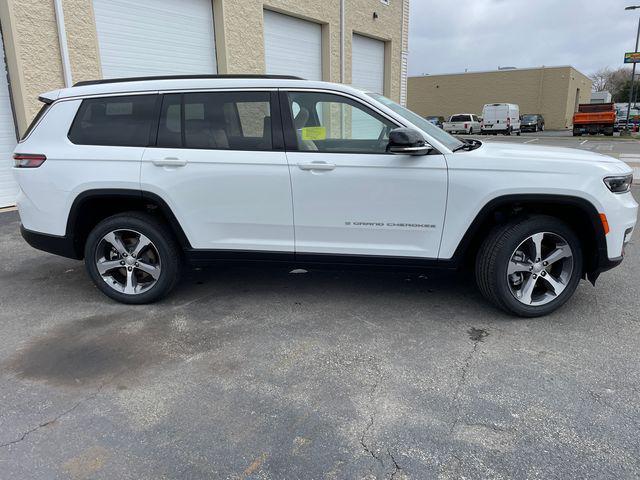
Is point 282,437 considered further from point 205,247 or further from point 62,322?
point 62,322

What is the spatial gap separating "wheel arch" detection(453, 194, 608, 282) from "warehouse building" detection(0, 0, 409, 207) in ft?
24.2

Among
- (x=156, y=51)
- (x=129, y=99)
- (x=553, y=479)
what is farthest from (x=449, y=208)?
(x=156, y=51)

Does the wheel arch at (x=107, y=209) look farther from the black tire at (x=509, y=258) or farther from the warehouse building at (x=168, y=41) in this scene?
the warehouse building at (x=168, y=41)

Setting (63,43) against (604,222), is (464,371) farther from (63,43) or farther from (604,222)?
(63,43)

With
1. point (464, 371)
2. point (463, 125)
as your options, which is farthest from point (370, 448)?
point (463, 125)

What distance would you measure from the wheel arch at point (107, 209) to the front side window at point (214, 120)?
19.2 inches

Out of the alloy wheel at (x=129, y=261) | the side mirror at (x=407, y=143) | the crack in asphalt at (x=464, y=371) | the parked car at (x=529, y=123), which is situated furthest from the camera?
the parked car at (x=529, y=123)

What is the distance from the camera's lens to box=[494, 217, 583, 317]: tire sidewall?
371 centimetres

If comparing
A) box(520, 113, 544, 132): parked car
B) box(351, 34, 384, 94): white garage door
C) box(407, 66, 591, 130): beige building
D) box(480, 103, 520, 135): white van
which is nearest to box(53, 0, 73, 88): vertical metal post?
box(351, 34, 384, 94): white garage door

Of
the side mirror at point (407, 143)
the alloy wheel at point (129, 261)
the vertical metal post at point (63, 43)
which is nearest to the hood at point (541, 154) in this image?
the side mirror at point (407, 143)

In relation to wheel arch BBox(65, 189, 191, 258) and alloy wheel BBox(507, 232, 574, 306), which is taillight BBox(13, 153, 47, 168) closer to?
wheel arch BBox(65, 189, 191, 258)

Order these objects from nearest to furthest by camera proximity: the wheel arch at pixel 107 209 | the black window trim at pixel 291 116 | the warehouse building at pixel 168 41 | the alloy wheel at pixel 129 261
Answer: the black window trim at pixel 291 116, the wheel arch at pixel 107 209, the alloy wheel at pixel 129 261, the warehouse building at pixel 168 41

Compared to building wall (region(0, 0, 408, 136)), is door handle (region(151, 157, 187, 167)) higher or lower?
lower

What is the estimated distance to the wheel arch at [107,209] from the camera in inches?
159
